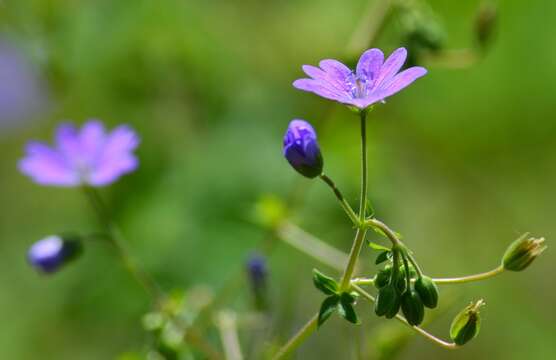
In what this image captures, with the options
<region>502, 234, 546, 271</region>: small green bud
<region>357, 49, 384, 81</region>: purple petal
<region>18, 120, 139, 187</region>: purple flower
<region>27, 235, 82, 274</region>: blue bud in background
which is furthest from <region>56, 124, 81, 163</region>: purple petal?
<region>502, 234, 546, 271</region>: small green bud

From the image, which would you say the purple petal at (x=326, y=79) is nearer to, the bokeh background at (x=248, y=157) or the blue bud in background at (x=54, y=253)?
the blue bud in background at (x=54, y=253)

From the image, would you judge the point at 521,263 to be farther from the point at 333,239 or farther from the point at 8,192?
the point at 8,192

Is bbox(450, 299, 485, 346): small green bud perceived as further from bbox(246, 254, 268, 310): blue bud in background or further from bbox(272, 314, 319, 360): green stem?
bbox(246, 254, 268, 310): blue bud in background

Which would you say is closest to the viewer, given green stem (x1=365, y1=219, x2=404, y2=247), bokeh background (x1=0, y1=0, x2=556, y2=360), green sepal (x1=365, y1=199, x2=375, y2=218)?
green stem (x1=365, y1=219, x2=404, y2=247)

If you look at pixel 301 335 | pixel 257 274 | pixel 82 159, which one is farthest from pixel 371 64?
pixel 82 159

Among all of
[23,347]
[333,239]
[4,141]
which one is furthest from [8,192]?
[333,239]

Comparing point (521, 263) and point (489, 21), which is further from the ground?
point (489, 21)
